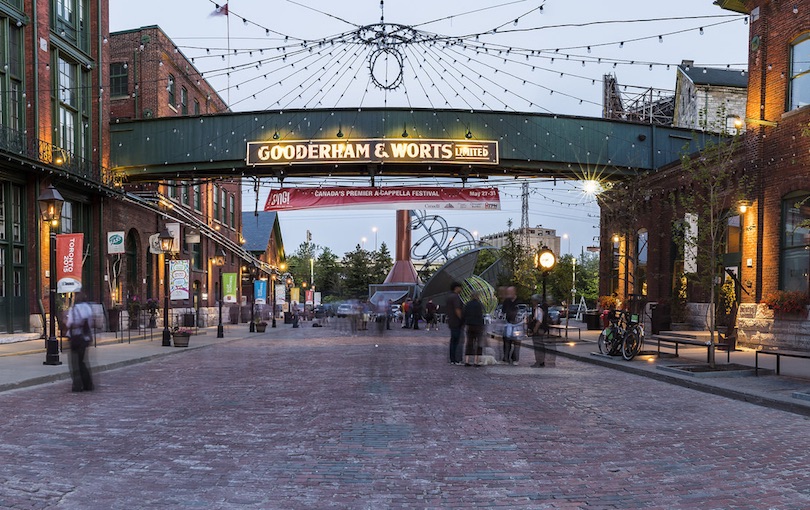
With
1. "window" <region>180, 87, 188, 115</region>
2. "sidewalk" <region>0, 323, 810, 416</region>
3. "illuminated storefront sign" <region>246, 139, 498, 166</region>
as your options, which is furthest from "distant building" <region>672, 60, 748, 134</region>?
"window" <region>180, 87, 188, 115</region>

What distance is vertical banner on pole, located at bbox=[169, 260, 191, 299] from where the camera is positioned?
24.4 m

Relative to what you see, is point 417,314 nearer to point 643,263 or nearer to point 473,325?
point 643,263

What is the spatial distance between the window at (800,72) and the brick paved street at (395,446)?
11494mm

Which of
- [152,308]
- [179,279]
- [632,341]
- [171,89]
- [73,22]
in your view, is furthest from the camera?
[171,89]

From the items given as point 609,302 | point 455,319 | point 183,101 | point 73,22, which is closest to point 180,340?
point 455,319

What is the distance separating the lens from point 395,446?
7.02 metres

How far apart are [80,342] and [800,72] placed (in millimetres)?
19797

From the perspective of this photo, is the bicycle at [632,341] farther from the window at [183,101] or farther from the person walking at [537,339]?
the window at [183,101]

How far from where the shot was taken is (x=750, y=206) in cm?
2053

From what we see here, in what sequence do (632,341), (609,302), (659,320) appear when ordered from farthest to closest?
(609,302) < (659,320) < (632,341)

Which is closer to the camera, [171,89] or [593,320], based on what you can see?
[593,320]

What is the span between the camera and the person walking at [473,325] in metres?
15.3

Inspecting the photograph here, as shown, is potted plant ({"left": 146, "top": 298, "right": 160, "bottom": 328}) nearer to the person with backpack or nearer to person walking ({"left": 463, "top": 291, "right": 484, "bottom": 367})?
person walking ({"left": 463, "top": 291, "right": 484, "bottom": 367})

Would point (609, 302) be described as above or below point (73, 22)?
below
